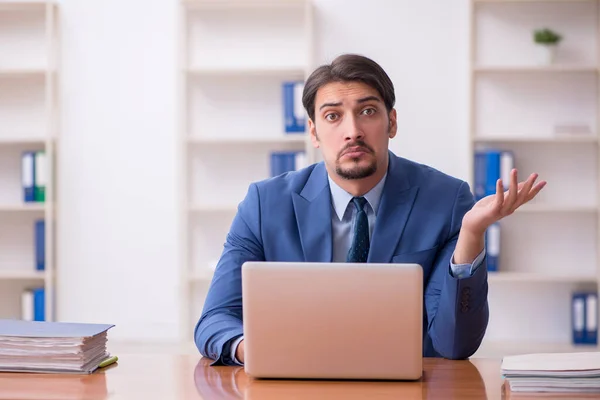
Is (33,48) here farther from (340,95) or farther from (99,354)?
(99,354)

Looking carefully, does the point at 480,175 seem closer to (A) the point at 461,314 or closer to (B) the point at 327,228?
(B) the point at 327,228

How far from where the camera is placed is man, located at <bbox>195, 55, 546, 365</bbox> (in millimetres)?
2066

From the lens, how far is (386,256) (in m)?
2.06

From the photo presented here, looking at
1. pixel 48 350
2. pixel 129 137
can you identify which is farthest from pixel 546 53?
pixel 48 350

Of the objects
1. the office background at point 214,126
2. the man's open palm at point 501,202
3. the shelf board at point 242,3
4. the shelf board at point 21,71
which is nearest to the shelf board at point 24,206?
the office background at point 214,126

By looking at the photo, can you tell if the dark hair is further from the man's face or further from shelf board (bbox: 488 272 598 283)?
shelf board (bbox: 488 272 598 283)

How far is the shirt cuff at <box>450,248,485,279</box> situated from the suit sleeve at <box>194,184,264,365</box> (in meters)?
0.49

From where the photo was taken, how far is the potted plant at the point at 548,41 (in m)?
4.31

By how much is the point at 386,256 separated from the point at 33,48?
3.33m

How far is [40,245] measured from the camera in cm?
455

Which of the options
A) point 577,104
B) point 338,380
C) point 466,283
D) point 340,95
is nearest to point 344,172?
point 340,95

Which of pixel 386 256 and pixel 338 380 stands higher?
pixel 386 256

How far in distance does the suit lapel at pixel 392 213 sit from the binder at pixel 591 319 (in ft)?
8.34

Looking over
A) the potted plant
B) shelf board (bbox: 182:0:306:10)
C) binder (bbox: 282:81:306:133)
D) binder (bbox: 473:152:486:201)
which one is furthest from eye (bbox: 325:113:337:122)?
the potted plant
